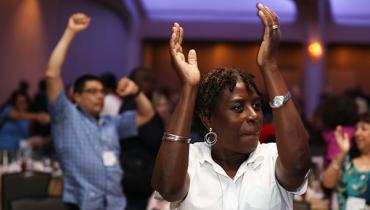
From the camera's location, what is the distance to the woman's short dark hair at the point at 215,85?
6.37 feet

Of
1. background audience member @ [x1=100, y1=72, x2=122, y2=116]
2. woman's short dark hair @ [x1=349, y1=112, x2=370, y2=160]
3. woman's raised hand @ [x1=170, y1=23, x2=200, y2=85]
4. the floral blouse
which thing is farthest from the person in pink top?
woman's raised hand @ [x1=170, y1=23, x2=200, y2=85]

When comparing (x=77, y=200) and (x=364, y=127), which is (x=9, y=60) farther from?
(x=364, y=127)

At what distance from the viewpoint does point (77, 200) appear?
153 inches

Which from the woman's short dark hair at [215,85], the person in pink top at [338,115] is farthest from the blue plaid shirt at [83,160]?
the woman's short dark hair at [215,85]

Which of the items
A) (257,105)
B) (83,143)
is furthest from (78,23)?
(257,105)

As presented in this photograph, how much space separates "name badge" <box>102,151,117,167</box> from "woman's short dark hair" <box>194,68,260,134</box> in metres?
1.99

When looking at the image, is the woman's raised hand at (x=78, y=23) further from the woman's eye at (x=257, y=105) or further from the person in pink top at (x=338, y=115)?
the woman's eye at (x=257, y=105)

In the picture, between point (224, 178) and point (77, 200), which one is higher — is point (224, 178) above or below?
above

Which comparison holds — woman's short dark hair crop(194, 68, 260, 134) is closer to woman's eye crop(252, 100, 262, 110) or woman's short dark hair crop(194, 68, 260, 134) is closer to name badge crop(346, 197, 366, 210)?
woman's eye crop(252, 100, 262, 110)

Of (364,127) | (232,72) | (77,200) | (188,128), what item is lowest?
(77,200)

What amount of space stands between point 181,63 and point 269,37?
0.79ft

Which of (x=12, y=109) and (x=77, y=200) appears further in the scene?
(x=12, y=109)

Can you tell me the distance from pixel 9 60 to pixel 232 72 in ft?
26.0

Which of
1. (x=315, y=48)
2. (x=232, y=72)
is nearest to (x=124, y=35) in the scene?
(x=315, y=48)
